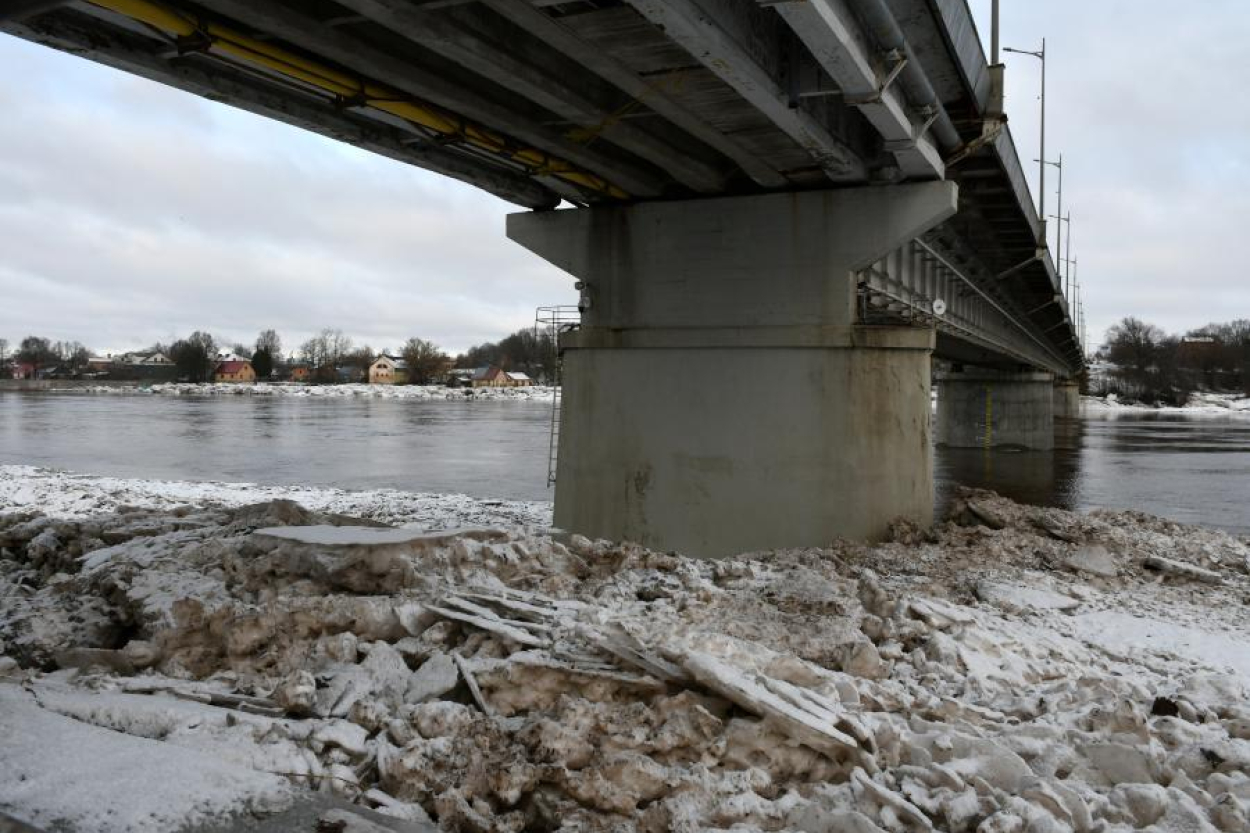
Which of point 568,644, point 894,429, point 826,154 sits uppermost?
point 826,154

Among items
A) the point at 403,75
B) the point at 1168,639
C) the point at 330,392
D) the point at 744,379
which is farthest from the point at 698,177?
the point at 330,392

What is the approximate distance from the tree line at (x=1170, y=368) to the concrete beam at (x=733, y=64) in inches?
4678

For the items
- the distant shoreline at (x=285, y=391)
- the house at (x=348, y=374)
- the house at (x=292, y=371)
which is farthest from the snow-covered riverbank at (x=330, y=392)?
the house at (x=292, y=371)

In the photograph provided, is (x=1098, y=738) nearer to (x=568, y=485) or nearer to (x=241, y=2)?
(x=241, y=2)

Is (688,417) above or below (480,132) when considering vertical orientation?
below

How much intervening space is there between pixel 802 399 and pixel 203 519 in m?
7.67

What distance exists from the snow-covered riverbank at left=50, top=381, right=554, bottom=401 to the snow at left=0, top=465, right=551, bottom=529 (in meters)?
83.8

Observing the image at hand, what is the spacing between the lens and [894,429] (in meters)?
12.0

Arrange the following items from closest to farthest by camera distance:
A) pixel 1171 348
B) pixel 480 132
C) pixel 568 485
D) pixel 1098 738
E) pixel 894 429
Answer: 1. pixel 1098 738
2. pixel 480 132
3. pixel 894 429
4. pixel 568 485
5. pixel 1171 348

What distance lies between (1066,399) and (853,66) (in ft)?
267

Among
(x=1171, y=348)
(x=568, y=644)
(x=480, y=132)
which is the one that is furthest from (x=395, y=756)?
(x=1171, y=348)

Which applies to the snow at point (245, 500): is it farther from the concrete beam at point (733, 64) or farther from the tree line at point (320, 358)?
the tree line at point (320, 358)

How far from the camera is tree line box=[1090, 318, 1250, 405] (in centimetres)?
11350

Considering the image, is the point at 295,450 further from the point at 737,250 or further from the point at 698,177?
the point at 698,177
